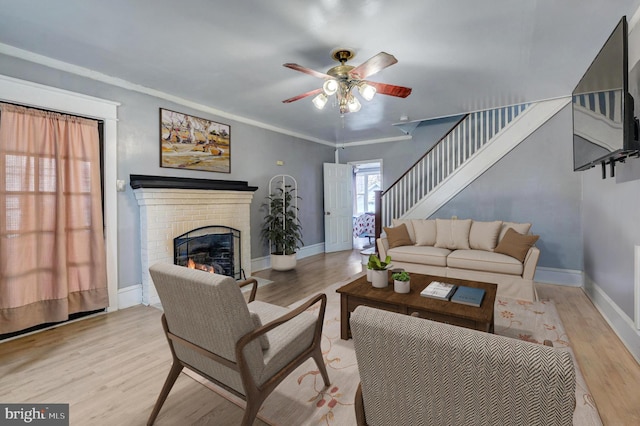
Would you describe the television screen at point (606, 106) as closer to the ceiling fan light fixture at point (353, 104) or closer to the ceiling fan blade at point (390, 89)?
the ceiling fan blade at point (390, 89)

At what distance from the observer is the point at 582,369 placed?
2121 millimetres

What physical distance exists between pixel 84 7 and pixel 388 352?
2.95 meters

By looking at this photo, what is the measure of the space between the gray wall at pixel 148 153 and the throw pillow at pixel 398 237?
2149 millimetres

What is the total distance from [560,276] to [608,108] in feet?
9.85

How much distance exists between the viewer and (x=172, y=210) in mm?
3703

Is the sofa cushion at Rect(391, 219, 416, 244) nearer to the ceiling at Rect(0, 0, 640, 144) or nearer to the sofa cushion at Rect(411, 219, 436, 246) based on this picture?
the sofa cushion at Rect(411, 219, 436, 246)

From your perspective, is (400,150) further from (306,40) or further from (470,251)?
(306,40)

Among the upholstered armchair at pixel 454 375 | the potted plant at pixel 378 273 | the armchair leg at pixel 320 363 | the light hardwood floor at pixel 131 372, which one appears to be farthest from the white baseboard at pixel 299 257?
the upholstered armchair at pixel 454 375

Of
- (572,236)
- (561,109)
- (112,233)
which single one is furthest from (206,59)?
(572,236)

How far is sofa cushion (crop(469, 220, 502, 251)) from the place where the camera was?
4.02 metres

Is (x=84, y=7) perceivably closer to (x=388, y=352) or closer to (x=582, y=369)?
(x=388, y=352)

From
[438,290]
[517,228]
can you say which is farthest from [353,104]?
[517,228]

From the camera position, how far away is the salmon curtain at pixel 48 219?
8.59 feet

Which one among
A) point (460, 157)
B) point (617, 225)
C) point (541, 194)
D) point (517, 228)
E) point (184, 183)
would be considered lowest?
point (517, 228)
